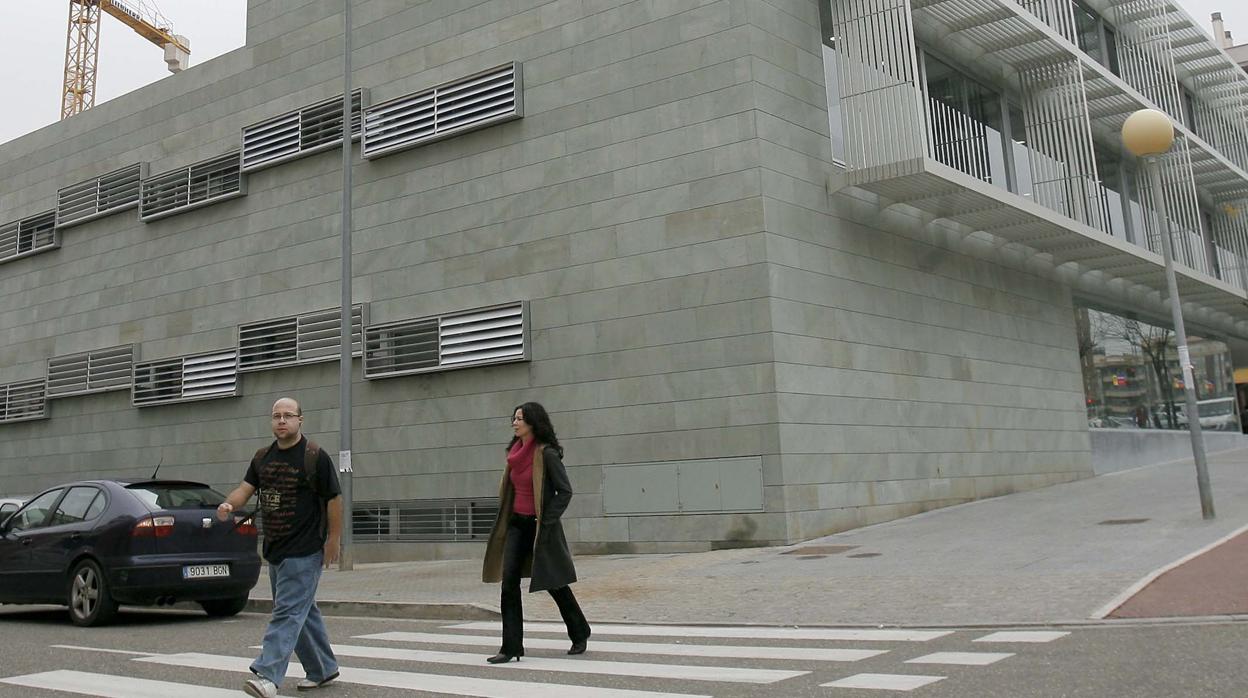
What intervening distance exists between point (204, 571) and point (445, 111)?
33.6 ft

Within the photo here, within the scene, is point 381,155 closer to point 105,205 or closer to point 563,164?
point 563,164

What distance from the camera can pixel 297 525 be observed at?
20.4 ft

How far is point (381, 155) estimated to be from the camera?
62.8ft

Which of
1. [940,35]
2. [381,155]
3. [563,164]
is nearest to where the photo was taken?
[563,164]

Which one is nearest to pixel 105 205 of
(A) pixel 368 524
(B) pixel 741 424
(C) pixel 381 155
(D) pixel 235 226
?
(D) pixel 235 226

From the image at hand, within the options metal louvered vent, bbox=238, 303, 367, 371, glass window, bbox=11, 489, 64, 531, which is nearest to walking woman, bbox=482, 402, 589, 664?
glass window, bbox=11, 489, 64, 531

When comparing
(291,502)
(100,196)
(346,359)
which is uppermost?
(100,196)

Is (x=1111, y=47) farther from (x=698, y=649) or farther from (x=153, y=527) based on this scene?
(x=153, y=527)

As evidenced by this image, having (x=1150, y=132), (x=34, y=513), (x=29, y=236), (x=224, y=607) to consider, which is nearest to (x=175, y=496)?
(x=224, y=607)

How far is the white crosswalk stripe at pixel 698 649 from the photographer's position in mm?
6867

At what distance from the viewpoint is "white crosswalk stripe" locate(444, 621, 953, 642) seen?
7.57m

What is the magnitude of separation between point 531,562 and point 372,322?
12.4m

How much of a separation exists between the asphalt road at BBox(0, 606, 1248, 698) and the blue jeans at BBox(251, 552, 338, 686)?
0.66ft

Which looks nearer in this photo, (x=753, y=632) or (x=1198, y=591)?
(x=1198, y=591)
